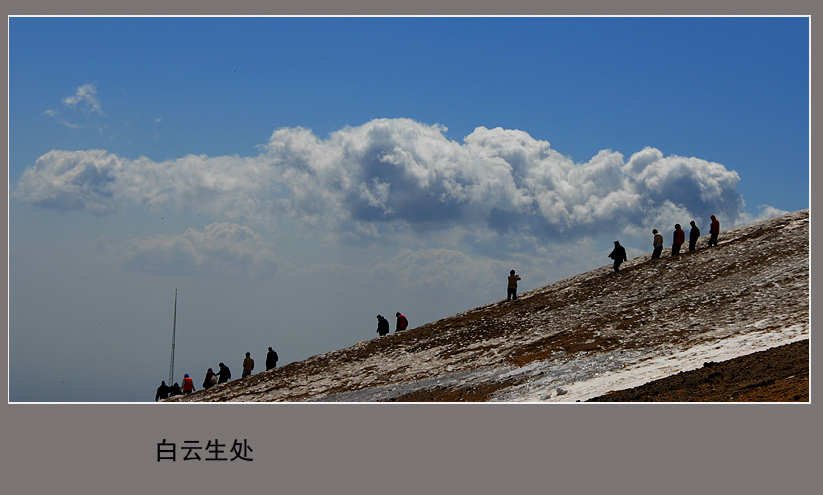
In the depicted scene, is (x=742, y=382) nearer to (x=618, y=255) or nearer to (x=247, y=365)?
(x=618, y=255)

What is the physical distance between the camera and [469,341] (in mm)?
29359

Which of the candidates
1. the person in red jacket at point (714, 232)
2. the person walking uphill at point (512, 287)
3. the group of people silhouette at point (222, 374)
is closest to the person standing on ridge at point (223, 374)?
the group of people silhouette at point (222, 374)

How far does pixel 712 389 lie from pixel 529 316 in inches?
582

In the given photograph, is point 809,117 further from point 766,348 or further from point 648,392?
point 648,392

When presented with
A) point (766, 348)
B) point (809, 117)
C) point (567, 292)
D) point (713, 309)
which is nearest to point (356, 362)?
point (567, 292)

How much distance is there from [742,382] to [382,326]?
21.8 metres

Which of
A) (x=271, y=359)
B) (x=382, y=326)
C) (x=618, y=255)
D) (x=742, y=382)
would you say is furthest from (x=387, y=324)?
(x=742, y=382)

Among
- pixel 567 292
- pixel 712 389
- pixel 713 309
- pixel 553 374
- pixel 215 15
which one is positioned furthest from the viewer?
pixel 567 292

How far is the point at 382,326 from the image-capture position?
117ft

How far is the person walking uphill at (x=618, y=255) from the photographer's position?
3416cm

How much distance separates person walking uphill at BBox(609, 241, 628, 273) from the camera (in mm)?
34156

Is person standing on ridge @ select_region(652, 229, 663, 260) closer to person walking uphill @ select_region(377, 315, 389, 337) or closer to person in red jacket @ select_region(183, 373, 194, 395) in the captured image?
person walking uphill @ select_region(377, 315, 389, 337)

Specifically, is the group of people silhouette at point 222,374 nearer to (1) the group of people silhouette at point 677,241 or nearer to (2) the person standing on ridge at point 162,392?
(2) the person standing on ridge at point 162,392

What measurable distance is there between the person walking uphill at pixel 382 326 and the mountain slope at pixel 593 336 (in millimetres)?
808
